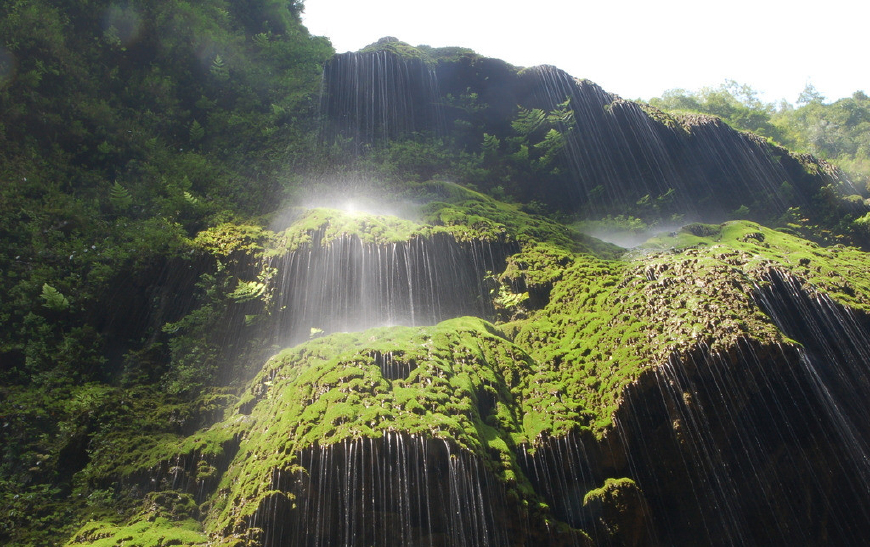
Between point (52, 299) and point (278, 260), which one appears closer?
point (52, 299)

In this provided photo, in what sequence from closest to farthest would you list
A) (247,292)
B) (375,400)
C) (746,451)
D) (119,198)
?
1. (375,400)
2. (746,451)
3. (247,292)
4. (119,198)

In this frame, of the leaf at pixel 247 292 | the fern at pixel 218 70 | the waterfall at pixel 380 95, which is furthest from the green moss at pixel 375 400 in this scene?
the fern at pixel 218 70

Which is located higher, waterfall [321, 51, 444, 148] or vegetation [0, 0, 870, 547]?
waterfall [321, 51, 444, 148]

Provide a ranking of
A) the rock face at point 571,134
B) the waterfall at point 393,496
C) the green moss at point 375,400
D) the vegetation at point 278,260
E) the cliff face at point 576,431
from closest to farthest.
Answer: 1. the waterfall at point 393,496
2. the cliff face at point 576,431
3. the green moss at point 375,400
4. the vegetation at point 278,260
5. the rock face at point 571,134

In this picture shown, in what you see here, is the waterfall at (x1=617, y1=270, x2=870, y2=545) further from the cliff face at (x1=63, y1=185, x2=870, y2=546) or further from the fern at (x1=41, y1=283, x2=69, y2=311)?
the fern at (x1=41, y1=283, x2=69, y2=311)

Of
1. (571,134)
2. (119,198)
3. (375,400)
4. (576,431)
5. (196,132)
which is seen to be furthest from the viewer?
(571,134)

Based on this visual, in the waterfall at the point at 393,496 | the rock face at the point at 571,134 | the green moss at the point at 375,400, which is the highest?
the rock face at the point at 571,134

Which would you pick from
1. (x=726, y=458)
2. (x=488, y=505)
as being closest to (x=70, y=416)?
(x=488, y=505)

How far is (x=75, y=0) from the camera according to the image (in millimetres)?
16312

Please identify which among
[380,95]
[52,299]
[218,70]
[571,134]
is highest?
[218,70]

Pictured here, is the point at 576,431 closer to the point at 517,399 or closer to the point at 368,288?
the point at 517,399

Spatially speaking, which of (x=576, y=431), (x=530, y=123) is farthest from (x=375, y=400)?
(x=530, y=123)

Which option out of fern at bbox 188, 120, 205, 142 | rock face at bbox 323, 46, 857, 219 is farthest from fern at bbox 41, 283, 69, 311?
rock face at bbox 323, 46, 857, 219

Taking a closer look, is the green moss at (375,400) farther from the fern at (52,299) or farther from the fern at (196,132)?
the fern at (196,132)
